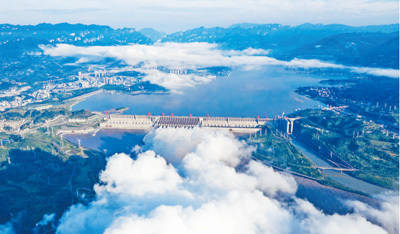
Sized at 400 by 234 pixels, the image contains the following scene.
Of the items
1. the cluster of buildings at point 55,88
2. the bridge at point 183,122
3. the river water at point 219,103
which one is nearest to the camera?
the river water at point 219,103

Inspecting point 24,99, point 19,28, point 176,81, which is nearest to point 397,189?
point 176,81

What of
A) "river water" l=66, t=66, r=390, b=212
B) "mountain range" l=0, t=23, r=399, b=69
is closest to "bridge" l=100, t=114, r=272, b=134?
"river water" l=66, t=66, r=390, b=212

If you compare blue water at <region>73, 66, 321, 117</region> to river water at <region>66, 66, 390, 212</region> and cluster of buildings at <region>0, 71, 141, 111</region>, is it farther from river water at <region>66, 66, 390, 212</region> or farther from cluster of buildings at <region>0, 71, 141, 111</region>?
cluster of buildings at <region>0, 71, 141, 111</region>

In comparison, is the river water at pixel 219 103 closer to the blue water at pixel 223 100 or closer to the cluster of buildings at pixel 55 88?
the blue water at pixel 223 100

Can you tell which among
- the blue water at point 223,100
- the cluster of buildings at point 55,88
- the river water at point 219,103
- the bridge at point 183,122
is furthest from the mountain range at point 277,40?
the bridge at point 183,122

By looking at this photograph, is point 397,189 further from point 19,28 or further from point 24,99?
point 19,28

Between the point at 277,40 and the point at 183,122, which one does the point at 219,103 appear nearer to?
the point at 183,122
